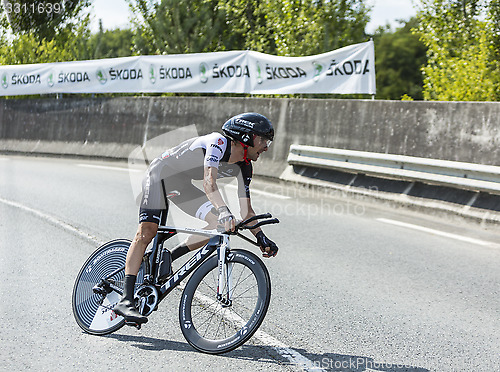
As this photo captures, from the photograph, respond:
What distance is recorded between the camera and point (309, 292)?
5.97 m

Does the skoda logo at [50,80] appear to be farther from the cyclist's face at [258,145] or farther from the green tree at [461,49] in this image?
the cyclist's face at [258,145]

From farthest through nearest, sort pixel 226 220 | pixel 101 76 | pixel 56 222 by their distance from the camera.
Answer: pixel 101 76 → pixel 56 222 → pixel 226 220

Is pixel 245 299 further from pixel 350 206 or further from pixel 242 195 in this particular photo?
pixel 350 206

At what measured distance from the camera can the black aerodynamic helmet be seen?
4.37m

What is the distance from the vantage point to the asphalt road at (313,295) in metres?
4.41

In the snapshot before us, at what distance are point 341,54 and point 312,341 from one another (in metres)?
8.36

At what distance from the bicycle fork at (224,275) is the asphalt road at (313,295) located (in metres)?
0.42

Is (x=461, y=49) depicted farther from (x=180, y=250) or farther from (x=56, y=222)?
(x=180, y=250)

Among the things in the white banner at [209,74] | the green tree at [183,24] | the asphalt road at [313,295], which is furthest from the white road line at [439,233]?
the green tree at [183,24]

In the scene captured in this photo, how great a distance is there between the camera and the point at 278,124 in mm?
12750

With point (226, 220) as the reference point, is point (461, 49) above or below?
above

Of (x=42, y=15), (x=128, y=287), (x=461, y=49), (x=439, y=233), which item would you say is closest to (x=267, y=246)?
(x=128, y=287)

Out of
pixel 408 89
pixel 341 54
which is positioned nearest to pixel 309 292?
pixel 341 54

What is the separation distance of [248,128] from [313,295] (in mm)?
2137
